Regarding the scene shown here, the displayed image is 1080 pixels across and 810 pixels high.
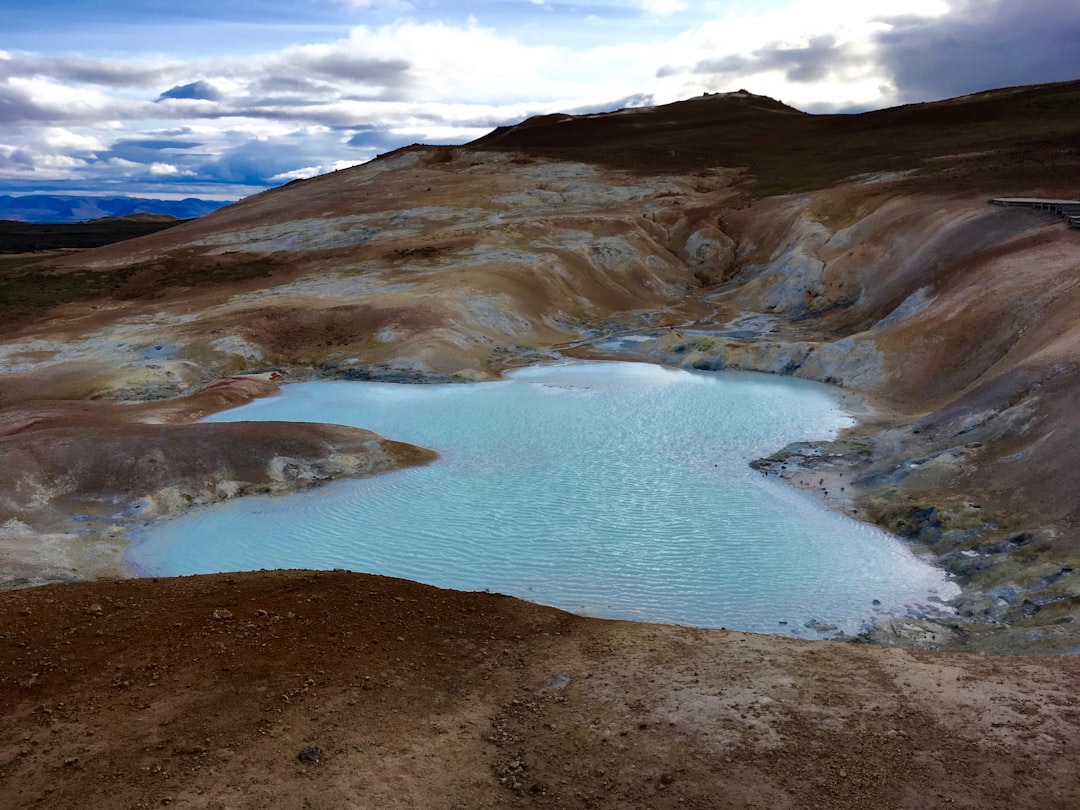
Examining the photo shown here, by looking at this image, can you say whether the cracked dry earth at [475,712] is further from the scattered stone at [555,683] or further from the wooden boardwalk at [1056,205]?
the wooden boardwalk at [1056,205]

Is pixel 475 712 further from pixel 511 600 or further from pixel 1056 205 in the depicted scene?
pixel 1056 205

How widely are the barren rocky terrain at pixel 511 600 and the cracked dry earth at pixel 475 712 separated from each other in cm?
6

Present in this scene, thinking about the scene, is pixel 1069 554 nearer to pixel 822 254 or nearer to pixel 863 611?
pixel 863 611

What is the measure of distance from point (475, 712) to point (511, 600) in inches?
179

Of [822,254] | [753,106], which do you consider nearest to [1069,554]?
[822,254]

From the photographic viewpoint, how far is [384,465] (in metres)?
30.0

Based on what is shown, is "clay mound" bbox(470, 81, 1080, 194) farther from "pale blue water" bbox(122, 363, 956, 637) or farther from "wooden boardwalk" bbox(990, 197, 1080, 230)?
"pale blue water" bbox(122, 363, 956, 637)

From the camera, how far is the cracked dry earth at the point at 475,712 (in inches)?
439

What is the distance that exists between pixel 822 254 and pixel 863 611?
42707 millimetres

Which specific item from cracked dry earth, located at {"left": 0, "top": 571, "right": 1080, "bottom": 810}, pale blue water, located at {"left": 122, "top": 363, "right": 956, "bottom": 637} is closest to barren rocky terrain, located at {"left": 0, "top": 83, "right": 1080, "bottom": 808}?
cracked dry earth, located at {"left": 0, "top": 571, "right": 1080, "bottom": 810}

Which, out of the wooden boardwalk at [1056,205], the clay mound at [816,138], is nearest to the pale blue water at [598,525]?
the wooden boardwalk at [1056,205]

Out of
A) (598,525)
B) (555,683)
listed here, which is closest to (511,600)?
(555,683)

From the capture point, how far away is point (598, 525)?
80.5ft

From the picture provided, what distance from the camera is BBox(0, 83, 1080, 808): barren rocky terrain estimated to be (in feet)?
38.5
